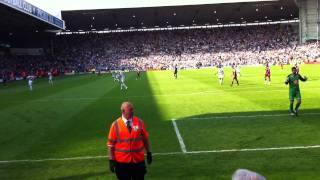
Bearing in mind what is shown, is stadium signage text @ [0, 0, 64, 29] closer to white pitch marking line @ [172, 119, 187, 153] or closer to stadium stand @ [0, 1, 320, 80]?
stadium stand @ [0, 1, 320, 80]

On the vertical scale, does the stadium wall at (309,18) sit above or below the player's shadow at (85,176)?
above

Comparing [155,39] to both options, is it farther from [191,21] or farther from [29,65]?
[29,65]

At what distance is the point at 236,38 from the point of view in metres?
114

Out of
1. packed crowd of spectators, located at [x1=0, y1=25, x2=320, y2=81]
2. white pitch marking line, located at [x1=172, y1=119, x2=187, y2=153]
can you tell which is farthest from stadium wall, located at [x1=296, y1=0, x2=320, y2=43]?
white pitch marking line, located at [x1=172, y1=119, x2=187, y2=153]

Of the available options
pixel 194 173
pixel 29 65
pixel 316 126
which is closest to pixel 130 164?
pixel 194 173

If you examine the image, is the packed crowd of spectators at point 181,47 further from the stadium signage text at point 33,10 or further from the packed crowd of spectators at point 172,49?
the stadium signage text at point 33,10

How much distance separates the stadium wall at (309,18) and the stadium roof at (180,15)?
212cm

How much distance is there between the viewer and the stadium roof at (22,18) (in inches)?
2301

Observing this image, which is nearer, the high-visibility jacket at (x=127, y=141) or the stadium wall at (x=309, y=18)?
the high-visibility jacket at (x=127, y=141)

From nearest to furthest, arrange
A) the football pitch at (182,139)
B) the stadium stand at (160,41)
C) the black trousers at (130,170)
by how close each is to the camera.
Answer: the black trousers at (130,170), the football pitch at (182,139), the stadium stand at (160,41)

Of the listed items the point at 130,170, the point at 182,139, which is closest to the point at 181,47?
the point at 182,139

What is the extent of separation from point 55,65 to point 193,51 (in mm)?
29982

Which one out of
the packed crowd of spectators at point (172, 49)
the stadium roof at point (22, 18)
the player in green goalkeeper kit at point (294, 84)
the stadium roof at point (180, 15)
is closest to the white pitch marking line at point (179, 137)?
the player in green goalkeeper kit at point (294, 84)

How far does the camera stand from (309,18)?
9731cm
